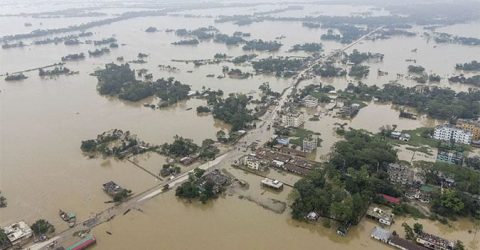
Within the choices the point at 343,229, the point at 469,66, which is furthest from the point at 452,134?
the point at 469,66

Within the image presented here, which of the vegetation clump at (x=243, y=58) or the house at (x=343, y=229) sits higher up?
the house at (x=343, y=229)

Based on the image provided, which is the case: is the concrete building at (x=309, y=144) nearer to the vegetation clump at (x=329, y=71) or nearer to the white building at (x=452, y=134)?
the white building at (x=452, y=134)

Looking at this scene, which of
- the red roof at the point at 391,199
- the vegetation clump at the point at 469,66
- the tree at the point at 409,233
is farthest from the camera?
the vegetation clump at the point at 469,66

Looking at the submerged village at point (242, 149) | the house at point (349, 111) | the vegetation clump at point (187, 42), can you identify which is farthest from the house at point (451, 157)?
the vegetation clump at point (187, 42)

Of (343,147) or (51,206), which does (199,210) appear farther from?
(343,147)

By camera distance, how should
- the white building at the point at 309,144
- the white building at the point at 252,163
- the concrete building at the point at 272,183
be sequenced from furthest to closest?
the white building at the point at 309,144, the white building at the point at 252,163, the concrete building at the point at 272,183

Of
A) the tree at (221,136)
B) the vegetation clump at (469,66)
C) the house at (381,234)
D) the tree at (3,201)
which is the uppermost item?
the tree at (3,201)
